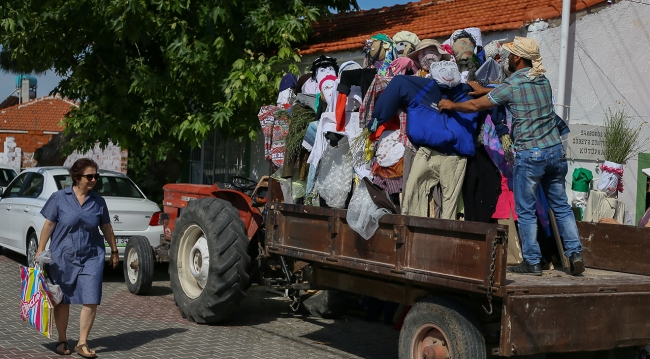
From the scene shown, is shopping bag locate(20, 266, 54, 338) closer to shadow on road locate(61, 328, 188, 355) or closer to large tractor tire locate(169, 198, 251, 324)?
shadow on road locate(61, 328, 188, 355)

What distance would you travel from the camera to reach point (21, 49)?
13039 mm

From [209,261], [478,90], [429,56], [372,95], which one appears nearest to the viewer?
[478,90]

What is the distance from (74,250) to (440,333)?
323 cm

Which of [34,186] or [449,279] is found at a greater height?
[34,186]

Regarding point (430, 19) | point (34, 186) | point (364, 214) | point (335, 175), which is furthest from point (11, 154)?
point (364, 214)

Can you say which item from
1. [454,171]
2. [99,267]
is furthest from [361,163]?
[99,267]

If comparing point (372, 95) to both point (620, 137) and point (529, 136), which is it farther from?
point (620, 137)

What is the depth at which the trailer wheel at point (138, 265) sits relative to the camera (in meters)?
10.1

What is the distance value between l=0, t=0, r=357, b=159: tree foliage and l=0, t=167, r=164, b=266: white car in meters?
1.28

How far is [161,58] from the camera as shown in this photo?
13.9 metres

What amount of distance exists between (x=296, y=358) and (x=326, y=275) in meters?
0.79

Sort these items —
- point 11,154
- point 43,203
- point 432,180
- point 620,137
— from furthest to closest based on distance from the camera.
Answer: point 11,154 → point 43,203 → point 620,137 → point 432,180

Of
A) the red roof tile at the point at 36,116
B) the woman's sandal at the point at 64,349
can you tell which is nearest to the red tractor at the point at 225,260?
the woman's sandal at the point at 64,349

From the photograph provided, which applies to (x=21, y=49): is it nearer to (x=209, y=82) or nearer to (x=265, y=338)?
(x=209, y=82)
